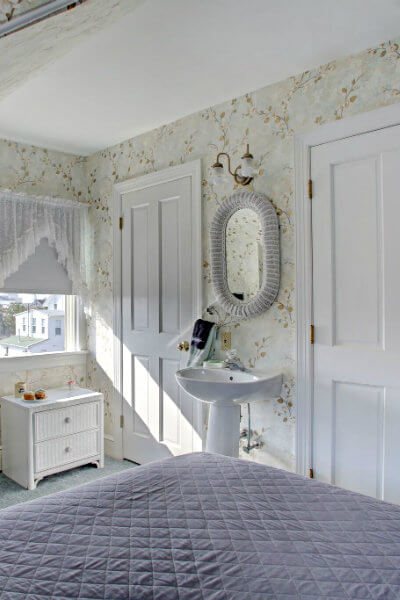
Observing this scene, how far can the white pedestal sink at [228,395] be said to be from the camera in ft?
8.14

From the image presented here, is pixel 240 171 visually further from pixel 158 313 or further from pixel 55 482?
pixel 55 482

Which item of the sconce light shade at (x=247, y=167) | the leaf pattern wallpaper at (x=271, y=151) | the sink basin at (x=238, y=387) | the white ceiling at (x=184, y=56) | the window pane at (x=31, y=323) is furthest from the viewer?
the window pane at (x=31, y=323)

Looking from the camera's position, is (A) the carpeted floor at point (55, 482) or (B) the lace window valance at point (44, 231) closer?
(A) the carpeted floor at point (55, 482)

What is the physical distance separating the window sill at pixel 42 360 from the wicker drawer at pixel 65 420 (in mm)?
531

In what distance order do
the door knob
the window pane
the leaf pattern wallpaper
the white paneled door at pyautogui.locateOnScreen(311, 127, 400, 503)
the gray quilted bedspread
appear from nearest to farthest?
the gray quilted bedspread
the white paneled door at pyautogui.locateOnScreen(311, 127, 400, 503)
the leaf pattern wallpaper
the door knob
the window pane

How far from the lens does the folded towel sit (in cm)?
296

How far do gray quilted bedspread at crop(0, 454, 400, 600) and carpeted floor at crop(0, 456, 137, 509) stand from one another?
183cm

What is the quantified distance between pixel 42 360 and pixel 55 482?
38.1 inches

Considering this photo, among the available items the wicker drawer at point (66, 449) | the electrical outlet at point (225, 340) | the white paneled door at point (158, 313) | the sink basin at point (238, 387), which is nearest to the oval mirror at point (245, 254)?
the electrical outlet at point (225, 340)

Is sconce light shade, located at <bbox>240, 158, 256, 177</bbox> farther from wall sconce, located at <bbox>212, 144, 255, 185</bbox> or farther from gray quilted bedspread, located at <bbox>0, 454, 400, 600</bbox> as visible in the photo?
gray quilted bedspread, located at <bbox>0, 454, 400, 600</bbox>

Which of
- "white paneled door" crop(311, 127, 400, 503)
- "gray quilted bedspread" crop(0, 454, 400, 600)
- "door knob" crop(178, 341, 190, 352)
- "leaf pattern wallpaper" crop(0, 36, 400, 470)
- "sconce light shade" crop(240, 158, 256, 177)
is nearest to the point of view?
"gray quilted bedspread" crop(0, 454, 400, 600)

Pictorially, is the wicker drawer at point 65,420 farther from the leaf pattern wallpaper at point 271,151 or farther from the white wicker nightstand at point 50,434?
the leaf pattern wallpaper at point 271,151

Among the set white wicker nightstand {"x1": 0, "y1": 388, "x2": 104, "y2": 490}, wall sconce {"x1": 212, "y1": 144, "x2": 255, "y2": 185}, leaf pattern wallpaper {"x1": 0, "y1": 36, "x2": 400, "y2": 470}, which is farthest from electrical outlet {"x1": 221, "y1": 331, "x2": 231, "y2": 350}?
white wicker nightstand {"x1": 0, "y1": 388, "x2": 104, "y2": 490}

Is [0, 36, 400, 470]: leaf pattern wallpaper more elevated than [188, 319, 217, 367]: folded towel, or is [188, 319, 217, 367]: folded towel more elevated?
[0, 36, 400, 470]: leaf pattern wallpaper
